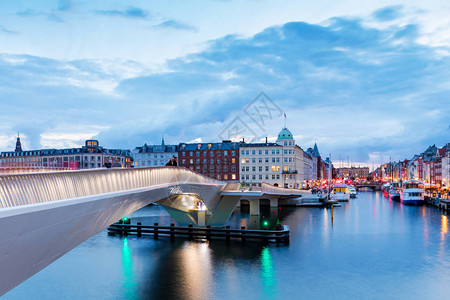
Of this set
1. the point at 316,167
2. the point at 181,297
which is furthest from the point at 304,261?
the point at 316,167

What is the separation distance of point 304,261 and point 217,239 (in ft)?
45.8

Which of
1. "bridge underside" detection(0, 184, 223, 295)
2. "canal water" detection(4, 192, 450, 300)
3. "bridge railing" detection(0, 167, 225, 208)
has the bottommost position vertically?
"canal water" detection(4, 192, 450, 300)

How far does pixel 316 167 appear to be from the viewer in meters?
195

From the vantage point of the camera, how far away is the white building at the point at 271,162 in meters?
116

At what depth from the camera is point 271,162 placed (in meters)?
118

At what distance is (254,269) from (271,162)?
3271 inches

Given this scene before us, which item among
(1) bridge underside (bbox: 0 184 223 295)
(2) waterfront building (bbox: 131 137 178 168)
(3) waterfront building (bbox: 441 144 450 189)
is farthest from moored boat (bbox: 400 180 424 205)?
(1) bridge underside (bbox: 0 184 223 295)

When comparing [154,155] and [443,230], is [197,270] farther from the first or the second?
[154,155]

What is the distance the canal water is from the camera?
2934 centimetres

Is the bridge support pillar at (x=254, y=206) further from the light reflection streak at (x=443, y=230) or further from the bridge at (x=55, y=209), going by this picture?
the bridge at (x=55, y=209)

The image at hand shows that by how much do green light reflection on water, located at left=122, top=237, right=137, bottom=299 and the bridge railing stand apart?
793 cm

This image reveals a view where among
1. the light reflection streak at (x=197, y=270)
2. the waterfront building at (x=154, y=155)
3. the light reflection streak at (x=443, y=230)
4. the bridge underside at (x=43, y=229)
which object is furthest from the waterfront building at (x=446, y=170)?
the bridge underside at (x=43, y=229)

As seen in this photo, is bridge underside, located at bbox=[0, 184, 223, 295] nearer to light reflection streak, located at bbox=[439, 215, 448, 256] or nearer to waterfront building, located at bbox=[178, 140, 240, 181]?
light reflection streak, located at bbox=[439, 215, 448, 256]

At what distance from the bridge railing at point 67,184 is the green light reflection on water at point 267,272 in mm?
11440
